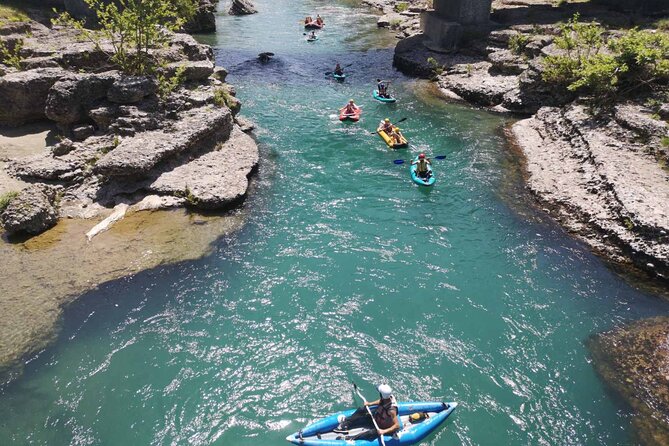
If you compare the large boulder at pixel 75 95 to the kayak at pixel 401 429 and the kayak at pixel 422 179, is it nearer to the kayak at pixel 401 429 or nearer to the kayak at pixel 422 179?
the kayak at pixel 422 179

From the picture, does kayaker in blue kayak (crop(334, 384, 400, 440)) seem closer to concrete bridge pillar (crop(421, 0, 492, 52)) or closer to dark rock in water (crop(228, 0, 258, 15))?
concrete bridge pillar (crop(421, 0, 492, 52))

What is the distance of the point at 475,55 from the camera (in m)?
29.2

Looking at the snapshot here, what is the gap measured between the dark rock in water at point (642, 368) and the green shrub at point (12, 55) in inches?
885

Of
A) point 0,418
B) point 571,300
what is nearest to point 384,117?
point 571,300

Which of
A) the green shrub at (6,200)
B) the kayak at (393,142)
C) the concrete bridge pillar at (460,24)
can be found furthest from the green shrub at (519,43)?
the green shrub at (6,200)

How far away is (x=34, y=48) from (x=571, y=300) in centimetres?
2282

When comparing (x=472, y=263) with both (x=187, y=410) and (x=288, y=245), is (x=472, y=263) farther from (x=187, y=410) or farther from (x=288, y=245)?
(x=187, y=410)

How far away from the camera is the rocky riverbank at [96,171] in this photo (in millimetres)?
11859

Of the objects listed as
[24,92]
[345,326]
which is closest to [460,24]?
[24,92]

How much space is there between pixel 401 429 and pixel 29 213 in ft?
40.6

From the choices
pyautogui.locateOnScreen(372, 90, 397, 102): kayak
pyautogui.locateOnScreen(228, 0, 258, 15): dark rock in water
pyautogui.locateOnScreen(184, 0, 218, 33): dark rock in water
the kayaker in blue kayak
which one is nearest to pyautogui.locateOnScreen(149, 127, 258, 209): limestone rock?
the kayaker in blue kayak

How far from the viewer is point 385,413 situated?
820cm

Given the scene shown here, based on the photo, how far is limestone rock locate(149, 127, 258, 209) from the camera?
14578mm

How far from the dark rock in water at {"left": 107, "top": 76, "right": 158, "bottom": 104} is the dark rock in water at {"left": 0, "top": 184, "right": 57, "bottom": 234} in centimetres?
491
